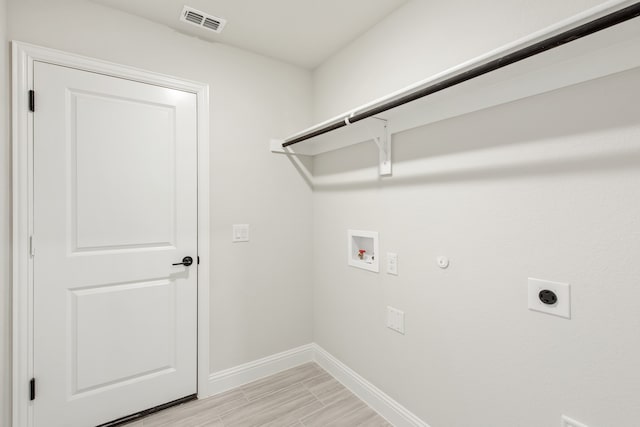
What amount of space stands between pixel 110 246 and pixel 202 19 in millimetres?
1502

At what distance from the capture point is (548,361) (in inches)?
44.4

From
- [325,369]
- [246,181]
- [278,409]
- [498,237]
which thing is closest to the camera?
[498,237]

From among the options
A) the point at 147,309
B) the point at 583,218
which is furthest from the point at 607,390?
the point at 147,309

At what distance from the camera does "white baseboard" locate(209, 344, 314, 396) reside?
2068 millimetres

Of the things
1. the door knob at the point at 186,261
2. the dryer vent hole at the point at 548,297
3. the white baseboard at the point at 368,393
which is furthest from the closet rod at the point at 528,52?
the white baseboard at the point at 368,393

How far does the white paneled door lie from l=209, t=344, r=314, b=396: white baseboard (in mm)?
173

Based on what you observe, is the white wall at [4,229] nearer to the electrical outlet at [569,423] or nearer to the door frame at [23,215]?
the door frame at [23,215]

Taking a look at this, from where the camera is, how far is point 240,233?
217 centimetres

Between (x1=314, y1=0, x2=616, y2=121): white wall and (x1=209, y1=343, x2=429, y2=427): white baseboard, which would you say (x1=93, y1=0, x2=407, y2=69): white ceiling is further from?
(x1=209, y1=343, x2=429, y2=427): white baseboard

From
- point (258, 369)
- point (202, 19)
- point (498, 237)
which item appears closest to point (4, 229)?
point (202, 19)

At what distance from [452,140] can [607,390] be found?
1.11m

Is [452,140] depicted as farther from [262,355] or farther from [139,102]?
[262,355]

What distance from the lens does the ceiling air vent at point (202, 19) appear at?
5.75ft

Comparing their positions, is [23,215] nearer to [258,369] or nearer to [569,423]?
[258,369]
